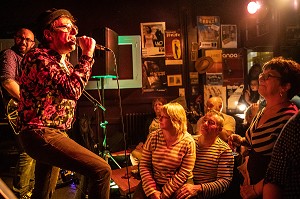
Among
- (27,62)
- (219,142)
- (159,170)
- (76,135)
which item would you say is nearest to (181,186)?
(159,170)

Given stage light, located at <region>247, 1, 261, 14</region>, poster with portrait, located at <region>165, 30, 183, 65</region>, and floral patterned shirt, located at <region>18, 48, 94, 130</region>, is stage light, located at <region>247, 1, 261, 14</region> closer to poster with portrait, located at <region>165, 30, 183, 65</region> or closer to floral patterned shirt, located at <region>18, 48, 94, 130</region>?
poster with portrait, located at <region>165, 30, 183, 65</region>

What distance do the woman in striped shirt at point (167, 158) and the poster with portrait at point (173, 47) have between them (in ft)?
10.9

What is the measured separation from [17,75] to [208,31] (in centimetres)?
388

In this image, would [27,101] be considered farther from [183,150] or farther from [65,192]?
[65,192]

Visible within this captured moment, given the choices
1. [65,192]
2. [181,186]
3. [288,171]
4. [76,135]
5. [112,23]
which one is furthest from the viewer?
[112,23]

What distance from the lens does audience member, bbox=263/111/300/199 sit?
1.19 meters

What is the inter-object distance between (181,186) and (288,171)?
133 centimetres

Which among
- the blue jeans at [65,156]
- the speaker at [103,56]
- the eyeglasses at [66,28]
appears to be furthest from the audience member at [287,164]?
the speaker at [103,56]

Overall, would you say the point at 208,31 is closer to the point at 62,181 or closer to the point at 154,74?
the point at 154,74

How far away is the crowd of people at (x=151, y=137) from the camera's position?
1697mm

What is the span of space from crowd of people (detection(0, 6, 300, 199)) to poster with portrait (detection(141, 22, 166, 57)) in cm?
293

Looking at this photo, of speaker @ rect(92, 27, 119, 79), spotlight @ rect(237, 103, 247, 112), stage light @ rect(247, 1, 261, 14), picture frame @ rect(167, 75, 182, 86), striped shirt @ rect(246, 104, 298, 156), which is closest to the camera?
striped shirt @ rect(246, 104, 298, 156)

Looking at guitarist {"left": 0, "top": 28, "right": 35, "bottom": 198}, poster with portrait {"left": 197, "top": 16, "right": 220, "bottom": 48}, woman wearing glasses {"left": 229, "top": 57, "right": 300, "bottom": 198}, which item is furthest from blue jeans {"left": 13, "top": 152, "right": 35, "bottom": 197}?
poster with portrait {"left": 197, "top": 16, "right": 220, "bottom": 48}

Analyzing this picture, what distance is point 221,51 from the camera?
5.90 metres
